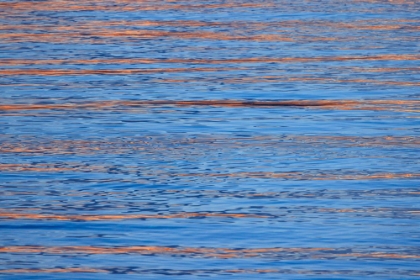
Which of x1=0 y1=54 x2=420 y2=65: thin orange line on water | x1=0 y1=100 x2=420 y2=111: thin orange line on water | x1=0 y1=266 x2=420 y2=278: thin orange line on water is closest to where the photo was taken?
x1=0 y1=266 x2=420 y2=278: thin orange line on water

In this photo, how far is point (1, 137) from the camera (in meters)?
2.23

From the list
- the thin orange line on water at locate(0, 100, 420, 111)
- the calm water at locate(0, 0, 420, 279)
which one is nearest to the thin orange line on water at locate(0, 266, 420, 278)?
the calm water at locate(0, 0, 420, 279)

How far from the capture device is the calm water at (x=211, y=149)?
5.06 ft

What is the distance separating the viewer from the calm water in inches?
60.7

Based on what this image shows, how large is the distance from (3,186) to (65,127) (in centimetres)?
44

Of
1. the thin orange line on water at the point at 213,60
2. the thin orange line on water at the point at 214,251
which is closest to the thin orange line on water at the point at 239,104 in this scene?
the thin orange line on water at the point at 213,60

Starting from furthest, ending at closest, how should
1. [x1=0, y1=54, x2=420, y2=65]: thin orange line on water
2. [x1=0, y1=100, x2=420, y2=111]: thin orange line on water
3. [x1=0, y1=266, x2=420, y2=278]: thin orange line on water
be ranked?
1. [x1=0, y1=54, x2=420, y2=65]: thin orange line on water
2. [x1=0, y1=100, x2=420, y2=111]: thin orange line on water
3. [x1=0, y1=266, x2=420, y2=278]: thin orange line on water

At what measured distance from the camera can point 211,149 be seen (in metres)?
2.11

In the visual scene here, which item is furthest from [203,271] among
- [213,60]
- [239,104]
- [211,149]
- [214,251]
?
[213,60]

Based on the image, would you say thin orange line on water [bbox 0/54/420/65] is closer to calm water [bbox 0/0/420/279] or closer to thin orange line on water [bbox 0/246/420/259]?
calm water [bbox 0/0/420/279]

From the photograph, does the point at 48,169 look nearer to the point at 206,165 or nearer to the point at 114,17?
the point at 206,165

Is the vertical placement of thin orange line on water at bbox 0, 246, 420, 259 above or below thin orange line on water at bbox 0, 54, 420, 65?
below

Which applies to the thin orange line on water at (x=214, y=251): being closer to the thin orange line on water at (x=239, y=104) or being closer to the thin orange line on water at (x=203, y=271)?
the thin orange line on water at (x=203, y=271)

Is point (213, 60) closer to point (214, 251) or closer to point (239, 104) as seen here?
point (239, 104)
